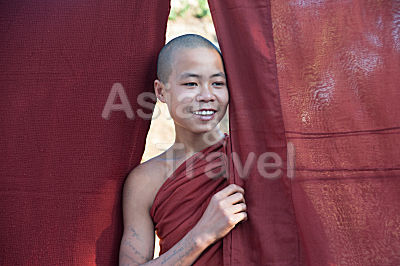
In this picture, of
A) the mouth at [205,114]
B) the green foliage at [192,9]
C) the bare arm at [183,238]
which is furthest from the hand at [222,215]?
the green foliage at [192,9]

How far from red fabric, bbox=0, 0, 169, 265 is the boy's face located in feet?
0.49

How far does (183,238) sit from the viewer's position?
146 cm

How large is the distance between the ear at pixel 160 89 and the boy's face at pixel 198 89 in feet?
0.17

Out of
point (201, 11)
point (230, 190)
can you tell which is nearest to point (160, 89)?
point (230, 190)

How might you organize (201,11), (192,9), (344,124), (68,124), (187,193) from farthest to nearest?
1. (192,9)
2. (201,11)
3. (68,124)
4. (187,193)
5. (344,124)

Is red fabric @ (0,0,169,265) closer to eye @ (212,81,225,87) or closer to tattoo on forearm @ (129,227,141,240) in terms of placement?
tattoo on forearm @ (129,227,141,240)

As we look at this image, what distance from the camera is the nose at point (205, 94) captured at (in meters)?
1.56

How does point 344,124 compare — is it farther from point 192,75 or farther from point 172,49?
point 172,49

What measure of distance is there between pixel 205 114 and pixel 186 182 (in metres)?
0.25

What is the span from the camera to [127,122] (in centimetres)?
168

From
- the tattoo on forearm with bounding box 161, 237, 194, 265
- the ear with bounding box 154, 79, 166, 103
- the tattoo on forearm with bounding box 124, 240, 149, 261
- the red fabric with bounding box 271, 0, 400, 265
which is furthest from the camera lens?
the ear with bounding box 154, 79, 166, 103

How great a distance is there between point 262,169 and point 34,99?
0.87 meters

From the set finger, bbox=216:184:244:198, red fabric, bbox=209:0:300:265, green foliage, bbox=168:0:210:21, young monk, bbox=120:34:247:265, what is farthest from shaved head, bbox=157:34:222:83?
green foliage, bbox=168:0:210:21

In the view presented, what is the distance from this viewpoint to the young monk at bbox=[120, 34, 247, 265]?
1.43 meters
